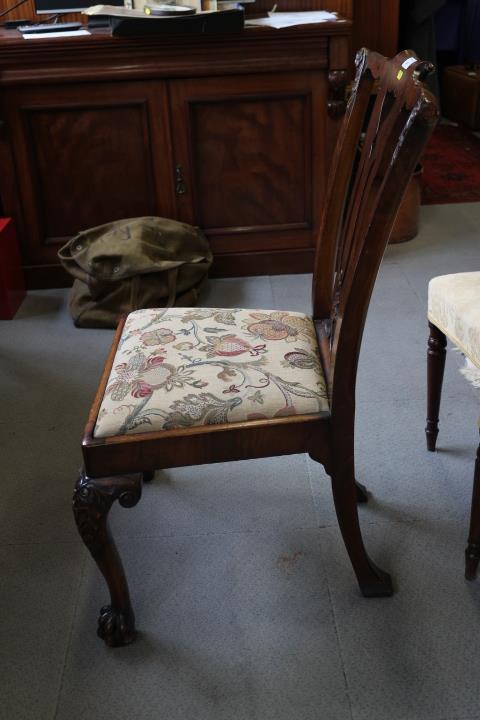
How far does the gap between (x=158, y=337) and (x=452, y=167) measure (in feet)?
10.1

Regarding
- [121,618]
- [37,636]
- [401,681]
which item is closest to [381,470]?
[401,681]

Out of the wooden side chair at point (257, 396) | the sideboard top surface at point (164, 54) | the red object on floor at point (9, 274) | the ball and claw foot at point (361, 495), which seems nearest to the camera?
the wooden side chair at point (257, 396)

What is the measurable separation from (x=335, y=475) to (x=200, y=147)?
1.69 metres

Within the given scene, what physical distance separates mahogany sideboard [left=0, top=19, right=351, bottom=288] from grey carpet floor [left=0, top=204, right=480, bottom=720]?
84 centimetres

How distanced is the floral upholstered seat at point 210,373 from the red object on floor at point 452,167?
235 centimetres

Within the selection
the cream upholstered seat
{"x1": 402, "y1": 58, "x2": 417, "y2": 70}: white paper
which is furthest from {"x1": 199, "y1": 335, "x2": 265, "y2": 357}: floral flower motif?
{"x1": 402, "y1": 58, "x2": 417, "y2": 70}: white paper

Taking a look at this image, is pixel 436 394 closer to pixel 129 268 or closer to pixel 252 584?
pixel 252 584

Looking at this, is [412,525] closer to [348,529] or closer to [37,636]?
[348,529]

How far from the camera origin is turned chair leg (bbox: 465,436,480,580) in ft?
4.34

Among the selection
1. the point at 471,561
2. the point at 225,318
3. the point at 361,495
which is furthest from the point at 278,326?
the point at 471,561

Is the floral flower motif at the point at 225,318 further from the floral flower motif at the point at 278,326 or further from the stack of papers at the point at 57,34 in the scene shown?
the stack of papers at the point at 57,34

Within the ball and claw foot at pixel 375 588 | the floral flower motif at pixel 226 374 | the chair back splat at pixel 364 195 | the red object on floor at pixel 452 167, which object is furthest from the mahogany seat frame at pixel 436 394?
the red object on floor at pixel 452 167

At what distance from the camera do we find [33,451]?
6.14 ft

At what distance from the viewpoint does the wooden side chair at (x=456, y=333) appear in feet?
4.51
